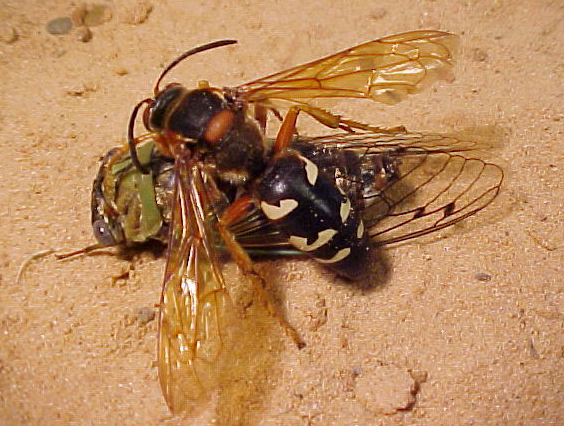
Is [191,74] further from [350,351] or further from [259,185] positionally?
[350,351]

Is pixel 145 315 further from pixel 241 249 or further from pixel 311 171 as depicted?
pixel 311 171

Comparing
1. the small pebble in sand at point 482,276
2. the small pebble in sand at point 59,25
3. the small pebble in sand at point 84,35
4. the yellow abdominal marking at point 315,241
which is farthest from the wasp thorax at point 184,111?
the small pebble in sand at point 59,25

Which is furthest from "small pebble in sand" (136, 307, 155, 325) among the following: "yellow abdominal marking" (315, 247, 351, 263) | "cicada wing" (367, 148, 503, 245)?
"cicada wing" (367, 148, 503, 245)

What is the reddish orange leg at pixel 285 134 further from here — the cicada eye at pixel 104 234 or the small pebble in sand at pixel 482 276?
the small pebble in sand at pixel 482 276

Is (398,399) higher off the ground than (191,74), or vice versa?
(191,74)

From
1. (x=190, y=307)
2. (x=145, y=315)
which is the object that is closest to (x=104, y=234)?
(x=145, y=315)

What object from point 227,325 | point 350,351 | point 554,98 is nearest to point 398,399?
point 350,351
